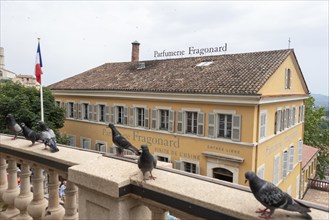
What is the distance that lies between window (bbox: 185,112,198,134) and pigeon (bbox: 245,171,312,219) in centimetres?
1536

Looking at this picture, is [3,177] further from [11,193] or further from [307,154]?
[307,154]

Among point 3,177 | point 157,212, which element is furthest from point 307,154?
point 157,212

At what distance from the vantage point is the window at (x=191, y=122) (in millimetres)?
17078

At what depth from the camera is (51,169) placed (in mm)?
2801

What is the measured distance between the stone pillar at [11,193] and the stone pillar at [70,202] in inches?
39.8

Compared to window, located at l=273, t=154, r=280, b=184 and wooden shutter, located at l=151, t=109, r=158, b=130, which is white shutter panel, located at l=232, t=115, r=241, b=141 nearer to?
window, located at l=273, t=154, r=280, b=184

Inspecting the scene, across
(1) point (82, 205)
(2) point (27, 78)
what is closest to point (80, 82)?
(1) point (82, 205)

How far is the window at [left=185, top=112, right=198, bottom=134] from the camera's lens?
1708 cm

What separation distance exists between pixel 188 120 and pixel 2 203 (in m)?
14.4

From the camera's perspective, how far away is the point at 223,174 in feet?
51.4

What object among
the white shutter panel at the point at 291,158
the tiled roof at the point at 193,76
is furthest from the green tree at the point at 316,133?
the tiled roof at the point at 193,76

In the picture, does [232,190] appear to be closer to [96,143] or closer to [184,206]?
[184,206]

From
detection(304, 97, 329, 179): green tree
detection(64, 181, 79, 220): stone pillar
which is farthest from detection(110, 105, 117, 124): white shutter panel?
detection(304, 97, 329, 179): green tree

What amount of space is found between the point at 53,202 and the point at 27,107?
63.5ft
